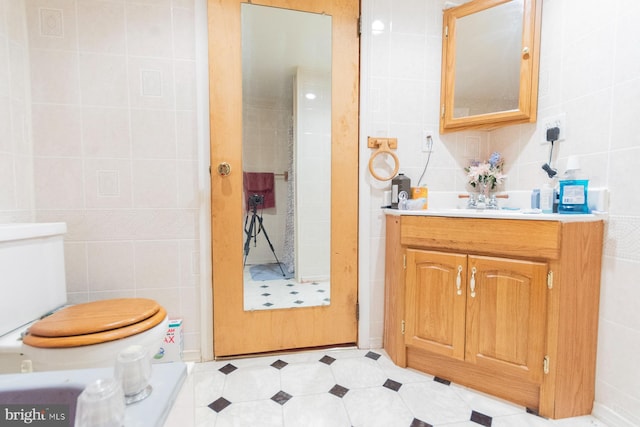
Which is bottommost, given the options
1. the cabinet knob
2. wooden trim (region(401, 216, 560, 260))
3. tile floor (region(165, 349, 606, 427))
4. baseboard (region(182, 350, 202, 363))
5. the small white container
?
tile floor (region(165, 349, 606, 427))

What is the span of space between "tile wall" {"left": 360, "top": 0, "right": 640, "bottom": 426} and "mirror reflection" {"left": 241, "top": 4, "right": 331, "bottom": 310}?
0.81 feet

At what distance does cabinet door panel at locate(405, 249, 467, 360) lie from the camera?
132cm

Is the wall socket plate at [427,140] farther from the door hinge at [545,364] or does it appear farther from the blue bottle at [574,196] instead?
the door hinge at [545,364]

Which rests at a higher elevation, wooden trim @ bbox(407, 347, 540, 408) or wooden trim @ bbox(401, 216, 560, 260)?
wooden trim @ bbox(401, 216, 560, 260)

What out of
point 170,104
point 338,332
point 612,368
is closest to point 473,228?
point 612,368

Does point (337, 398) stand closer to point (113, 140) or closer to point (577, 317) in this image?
point (577, 317)

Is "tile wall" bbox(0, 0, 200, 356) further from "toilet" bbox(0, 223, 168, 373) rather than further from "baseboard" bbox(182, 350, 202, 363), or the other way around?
"toilet" bbox(0, 223, 168, 373)

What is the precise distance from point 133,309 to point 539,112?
2.15 m

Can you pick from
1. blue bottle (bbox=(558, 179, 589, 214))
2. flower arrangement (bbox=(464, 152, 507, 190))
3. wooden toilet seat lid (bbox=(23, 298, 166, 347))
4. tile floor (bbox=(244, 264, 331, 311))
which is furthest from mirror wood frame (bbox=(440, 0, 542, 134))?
wooden toilet seat lid (bbox=(23, 298, 166, 347))

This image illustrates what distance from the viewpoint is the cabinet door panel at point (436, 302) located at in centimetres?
132

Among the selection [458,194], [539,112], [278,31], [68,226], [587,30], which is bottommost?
[68,226]

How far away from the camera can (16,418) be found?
1.78ft

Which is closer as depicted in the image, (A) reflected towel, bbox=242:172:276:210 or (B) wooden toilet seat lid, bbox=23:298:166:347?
(B) wooden toilet seat lid, bbox=23:298:166:347

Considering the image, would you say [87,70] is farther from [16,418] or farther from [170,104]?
[16,418]
